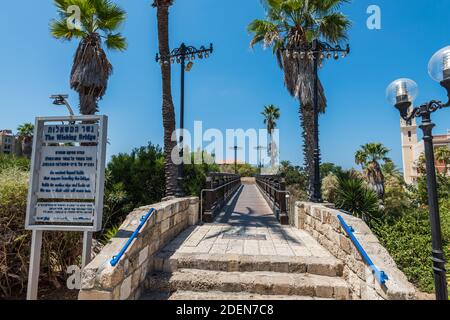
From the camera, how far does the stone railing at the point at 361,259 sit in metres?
2.63

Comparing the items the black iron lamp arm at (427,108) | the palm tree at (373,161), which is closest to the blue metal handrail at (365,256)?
the black iron lamp arm at (427,108)

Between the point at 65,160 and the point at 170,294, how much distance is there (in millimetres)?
2506

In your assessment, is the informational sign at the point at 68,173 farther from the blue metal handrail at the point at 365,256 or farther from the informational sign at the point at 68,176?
the blue metal handrail at the point at 365,256

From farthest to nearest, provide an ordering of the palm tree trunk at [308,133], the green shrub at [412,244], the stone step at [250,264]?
1. the palm tree trunk at [308,133]
2. the green shrub at [412,244]
3. the stone step at [250,264]

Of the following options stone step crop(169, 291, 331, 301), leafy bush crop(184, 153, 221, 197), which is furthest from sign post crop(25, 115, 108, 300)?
leafy bush crop(184, 153, 221, 197)

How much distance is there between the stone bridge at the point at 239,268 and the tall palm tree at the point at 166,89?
14.2 ft

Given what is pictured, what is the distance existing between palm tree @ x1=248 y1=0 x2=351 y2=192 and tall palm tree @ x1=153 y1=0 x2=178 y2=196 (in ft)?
17.2

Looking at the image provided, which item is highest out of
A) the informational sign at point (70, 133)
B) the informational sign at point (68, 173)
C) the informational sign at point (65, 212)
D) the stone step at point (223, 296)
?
the informational sign at point (70, 133)

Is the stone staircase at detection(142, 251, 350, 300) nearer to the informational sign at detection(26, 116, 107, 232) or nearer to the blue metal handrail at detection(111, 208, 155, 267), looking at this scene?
the blue metal handrail at detection(111, 208, 155, 267)

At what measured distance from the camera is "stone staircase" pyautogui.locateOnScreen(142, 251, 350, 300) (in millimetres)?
3361

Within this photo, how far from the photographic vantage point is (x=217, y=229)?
20.0 feet

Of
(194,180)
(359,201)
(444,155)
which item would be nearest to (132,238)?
(194,180)
